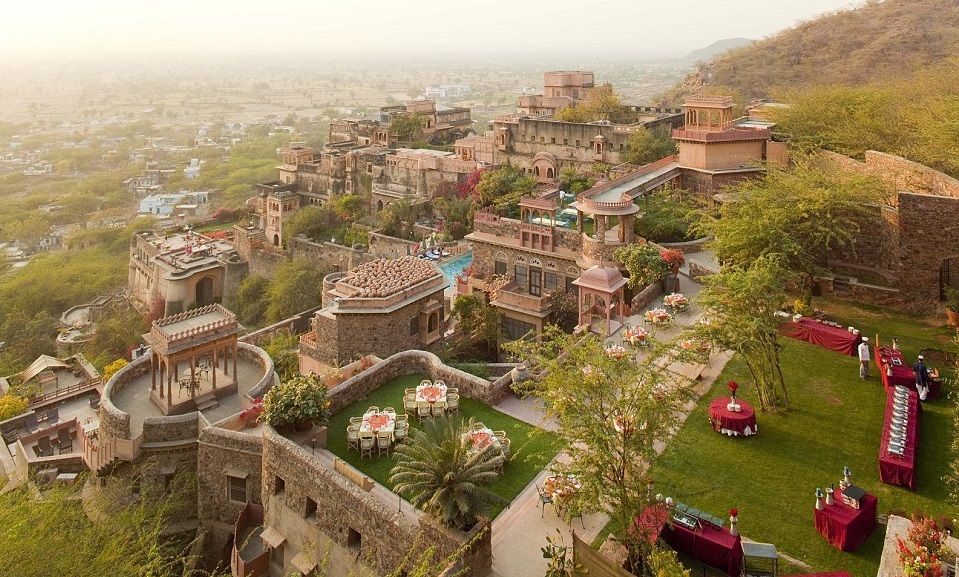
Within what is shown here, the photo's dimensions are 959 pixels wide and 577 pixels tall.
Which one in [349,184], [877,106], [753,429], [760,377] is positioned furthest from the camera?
[349,184]

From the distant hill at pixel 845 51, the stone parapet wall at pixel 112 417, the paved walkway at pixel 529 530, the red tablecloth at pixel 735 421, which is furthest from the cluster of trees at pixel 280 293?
the distant hill at pixel 845 51

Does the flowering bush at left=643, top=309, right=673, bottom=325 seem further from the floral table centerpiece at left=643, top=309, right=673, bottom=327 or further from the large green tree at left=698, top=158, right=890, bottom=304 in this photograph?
the large green tree at left=698, top=158, right=890, bottom=304

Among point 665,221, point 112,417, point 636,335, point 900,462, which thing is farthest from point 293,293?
point 900,462

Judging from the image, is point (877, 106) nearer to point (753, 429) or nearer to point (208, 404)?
point (753, 429)

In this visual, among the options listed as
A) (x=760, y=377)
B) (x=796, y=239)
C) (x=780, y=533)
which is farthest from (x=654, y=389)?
(x=796, y=239)

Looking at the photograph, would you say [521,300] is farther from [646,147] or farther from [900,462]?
[646,147]
